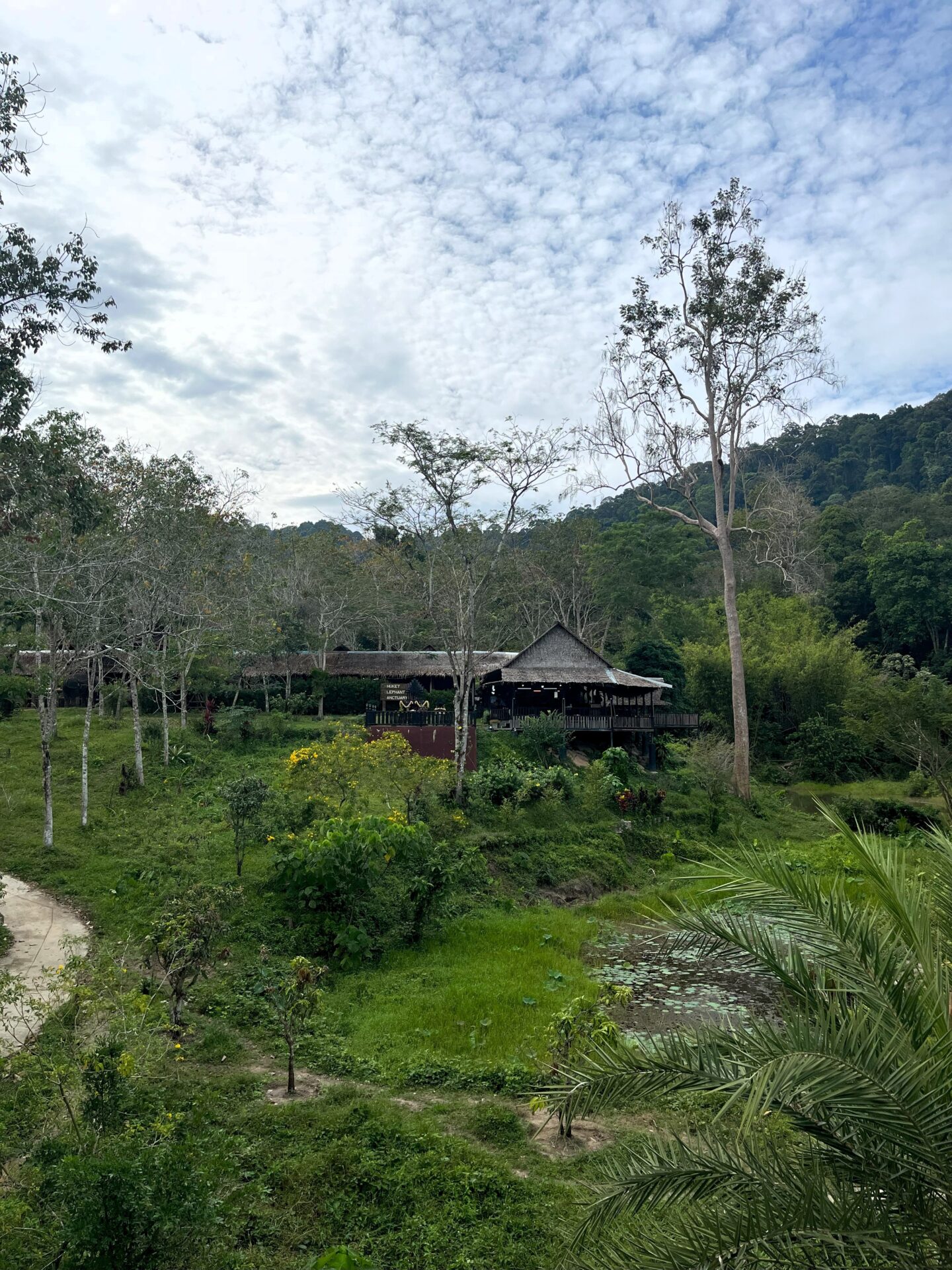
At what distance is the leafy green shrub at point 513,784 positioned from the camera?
1587cm

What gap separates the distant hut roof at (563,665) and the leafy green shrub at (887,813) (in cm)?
654

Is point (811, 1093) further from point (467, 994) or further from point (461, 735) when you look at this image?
point (461, 735)

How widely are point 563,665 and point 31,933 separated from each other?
→ 1782cm

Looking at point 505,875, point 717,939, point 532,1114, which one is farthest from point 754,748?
point 717,939

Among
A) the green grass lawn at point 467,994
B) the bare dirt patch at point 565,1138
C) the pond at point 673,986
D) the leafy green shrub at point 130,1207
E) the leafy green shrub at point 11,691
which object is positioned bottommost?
the pond at point 673,986

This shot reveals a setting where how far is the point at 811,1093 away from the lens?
111 inches

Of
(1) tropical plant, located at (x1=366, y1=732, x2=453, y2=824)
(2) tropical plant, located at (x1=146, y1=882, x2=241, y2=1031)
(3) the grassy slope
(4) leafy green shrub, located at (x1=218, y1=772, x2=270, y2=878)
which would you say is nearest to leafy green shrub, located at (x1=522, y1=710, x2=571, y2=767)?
(3) the grassy slope

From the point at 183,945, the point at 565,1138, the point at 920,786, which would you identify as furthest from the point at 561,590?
the point at 565,1138

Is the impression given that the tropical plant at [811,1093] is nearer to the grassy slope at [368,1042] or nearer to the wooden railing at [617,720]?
the grassy slope at [368,1042]

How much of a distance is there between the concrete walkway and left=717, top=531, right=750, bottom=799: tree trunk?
15.5 metres

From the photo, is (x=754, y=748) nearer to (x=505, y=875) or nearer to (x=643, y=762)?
(x=643, y=762)

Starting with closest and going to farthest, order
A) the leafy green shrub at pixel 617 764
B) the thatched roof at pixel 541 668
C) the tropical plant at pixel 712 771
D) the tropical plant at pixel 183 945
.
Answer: the tropical plant at pixel 183 945
the tropical plant at pixel 712 771
the leafy green shrub at pixel 617 764
the thatched roof at pixel 541 668

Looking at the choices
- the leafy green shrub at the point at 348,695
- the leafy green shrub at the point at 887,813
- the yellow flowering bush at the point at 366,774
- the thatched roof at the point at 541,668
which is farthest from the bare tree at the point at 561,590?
the yellow flowering bush at the point at 366,774

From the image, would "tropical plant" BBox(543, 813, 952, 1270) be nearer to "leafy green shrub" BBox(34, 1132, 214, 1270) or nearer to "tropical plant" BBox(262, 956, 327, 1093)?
"leafy green shrub" BBox(34, 1132, 214, 1270)
